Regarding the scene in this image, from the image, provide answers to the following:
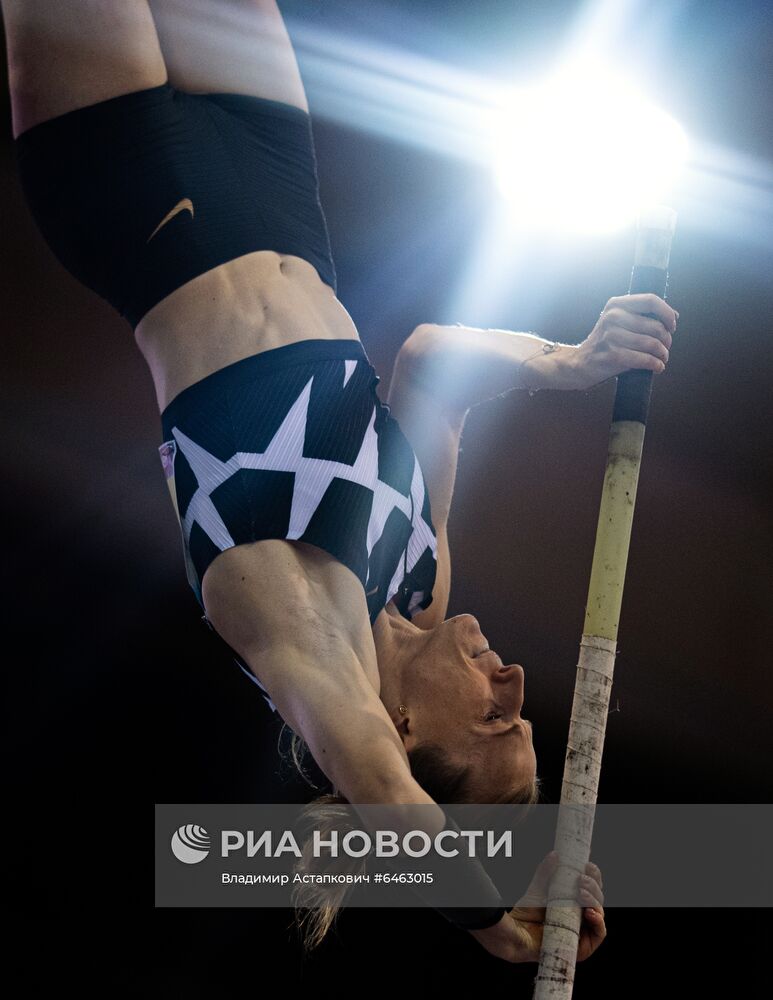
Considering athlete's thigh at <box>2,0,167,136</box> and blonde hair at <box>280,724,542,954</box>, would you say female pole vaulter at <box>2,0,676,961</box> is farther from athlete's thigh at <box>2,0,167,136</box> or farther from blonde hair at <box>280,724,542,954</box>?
blonde hair at <box>280,724,542,954</box>

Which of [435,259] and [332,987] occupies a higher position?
[435,259]

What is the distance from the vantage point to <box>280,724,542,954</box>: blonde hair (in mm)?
2020

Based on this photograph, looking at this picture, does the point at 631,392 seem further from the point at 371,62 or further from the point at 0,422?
the point at 0,422

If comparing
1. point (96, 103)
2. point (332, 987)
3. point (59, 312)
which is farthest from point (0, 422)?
point (332, 987)

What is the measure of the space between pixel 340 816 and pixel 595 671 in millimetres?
584

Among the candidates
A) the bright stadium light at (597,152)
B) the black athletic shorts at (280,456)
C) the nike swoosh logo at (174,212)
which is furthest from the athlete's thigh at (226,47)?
the bright stadium light at (597,152)

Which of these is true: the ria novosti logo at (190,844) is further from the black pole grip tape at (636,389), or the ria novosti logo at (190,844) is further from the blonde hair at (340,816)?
the black pole grip tape at (636,389)

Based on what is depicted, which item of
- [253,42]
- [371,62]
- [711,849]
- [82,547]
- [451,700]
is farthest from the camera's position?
[711,849]

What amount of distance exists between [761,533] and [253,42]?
7.12 feet

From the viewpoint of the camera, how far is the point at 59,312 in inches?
114

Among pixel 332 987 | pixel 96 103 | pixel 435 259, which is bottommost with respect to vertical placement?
pixel 332 987

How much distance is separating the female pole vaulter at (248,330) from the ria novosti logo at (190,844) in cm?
146

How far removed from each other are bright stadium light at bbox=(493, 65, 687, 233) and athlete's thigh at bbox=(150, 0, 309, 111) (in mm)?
523

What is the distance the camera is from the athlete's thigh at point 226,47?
1700 mm
